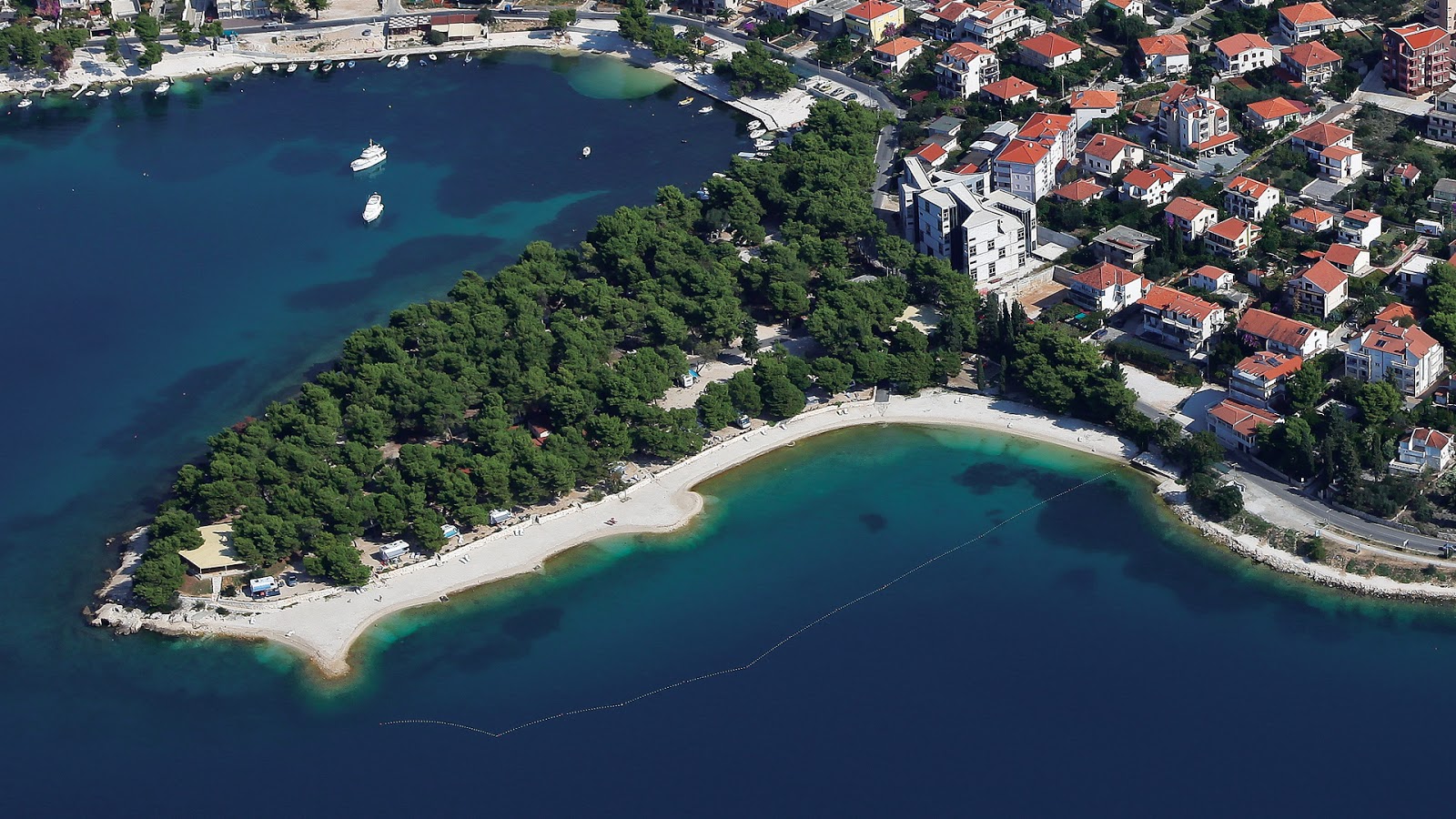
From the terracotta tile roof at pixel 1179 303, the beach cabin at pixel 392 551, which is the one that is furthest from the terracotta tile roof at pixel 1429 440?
the beach cabin at pixel 392 551

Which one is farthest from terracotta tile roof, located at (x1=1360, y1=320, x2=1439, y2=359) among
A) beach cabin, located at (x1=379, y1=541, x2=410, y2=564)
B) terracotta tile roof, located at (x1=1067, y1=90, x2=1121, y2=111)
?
beach cabin, located at (x1=379, y1=541, x2=410, y2=564)

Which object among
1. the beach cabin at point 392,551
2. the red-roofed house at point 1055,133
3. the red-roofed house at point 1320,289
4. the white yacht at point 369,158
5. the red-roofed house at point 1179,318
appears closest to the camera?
the beach cabin at point 392,551

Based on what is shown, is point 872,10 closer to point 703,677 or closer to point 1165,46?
point 1165,46

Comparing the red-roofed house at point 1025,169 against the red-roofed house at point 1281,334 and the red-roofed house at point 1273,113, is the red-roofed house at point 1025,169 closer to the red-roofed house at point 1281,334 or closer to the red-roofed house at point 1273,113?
the red-roofed house at point 1273,113

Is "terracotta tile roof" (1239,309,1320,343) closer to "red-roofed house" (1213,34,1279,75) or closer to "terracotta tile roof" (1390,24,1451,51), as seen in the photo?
"terracotta tile roof" (1390,24,1451,51)

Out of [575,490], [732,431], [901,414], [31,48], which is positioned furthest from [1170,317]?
[31,48]

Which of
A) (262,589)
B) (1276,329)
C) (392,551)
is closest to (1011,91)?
(1276,329)
